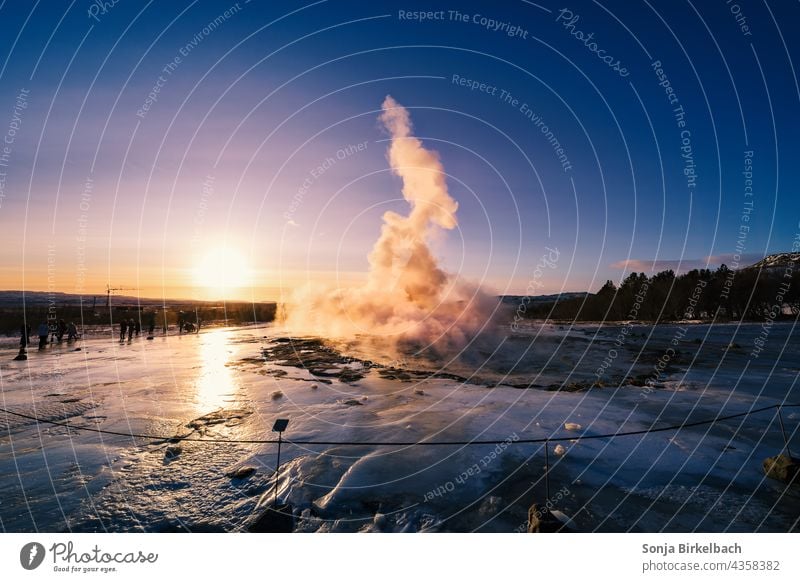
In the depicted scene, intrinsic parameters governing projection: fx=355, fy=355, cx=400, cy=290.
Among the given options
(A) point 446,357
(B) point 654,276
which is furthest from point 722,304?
(A) point 446,357

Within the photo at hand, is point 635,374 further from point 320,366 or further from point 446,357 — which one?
point 320,366

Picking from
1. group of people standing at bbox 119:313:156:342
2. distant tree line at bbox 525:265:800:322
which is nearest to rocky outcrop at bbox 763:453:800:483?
group of people standing at bbox 119:313:156:342

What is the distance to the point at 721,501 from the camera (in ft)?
23.6

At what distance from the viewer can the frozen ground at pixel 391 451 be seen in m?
6.87

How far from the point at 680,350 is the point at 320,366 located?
98.7 ft
